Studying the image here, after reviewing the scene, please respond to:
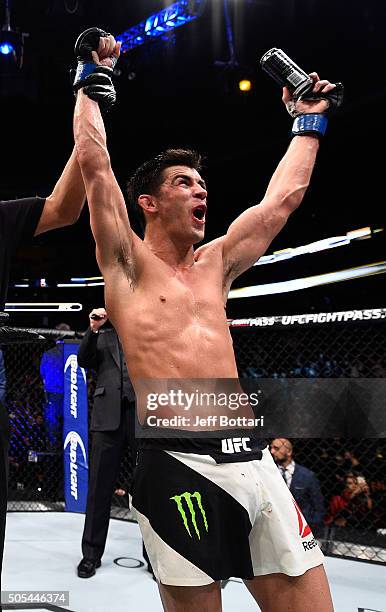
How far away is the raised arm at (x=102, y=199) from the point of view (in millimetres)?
1532

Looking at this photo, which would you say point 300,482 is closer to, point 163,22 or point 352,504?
point 352,504

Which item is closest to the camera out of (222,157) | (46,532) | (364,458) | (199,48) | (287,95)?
(287,95)

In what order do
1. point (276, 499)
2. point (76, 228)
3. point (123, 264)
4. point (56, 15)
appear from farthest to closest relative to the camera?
point (76, 228) → point (56, 15) → point (123, 264) → point (276, 499)

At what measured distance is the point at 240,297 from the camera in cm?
1023

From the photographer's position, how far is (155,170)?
178cm

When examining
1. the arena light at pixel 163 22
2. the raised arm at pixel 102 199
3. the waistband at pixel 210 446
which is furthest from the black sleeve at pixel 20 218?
the arena light at pixel 163 22

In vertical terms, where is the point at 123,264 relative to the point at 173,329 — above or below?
above

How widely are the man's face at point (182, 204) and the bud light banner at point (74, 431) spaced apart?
8.69 ft

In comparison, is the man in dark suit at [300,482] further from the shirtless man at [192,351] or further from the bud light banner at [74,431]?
the shirtless man at [192,351]

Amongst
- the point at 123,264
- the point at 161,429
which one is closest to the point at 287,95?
the point at 123,264

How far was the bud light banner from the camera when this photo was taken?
4164 millimetres

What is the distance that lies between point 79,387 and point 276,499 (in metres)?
2.95

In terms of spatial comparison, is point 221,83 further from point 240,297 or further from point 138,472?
point 138,472

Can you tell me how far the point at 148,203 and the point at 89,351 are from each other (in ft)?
5.83
